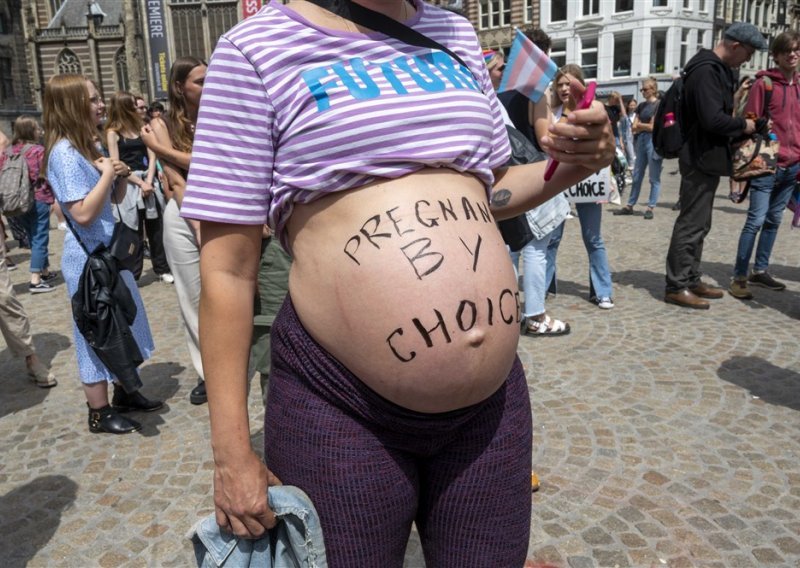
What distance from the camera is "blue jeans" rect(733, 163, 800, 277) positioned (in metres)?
5.95

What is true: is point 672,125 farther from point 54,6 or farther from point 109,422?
point 54,6

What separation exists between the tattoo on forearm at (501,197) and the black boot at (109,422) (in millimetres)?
3184

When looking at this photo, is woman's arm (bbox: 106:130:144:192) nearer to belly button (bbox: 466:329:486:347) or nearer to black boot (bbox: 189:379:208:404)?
black boot (bbox: 189:379:208:404)

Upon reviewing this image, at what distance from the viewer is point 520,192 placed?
1673 millimetres

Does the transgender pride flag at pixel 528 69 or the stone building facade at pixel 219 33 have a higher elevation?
the stone building facade at pixel 219 33

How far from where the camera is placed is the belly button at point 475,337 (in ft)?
4.29

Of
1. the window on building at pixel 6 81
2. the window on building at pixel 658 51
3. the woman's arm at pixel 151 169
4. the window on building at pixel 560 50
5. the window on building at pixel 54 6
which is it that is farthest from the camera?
the window on building at pixel 54 6

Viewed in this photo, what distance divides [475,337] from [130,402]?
3.66 m

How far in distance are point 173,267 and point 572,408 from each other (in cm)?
271

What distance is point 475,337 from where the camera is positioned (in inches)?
51.7

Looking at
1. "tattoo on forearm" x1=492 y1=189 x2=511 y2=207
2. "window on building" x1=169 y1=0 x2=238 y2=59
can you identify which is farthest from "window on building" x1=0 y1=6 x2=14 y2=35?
"tattoo on forearm" x1=492 y1=189 x2=511 y2=207

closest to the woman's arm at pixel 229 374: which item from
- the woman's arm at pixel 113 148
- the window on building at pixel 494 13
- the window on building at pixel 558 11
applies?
the woman's arm at pixel 113 148

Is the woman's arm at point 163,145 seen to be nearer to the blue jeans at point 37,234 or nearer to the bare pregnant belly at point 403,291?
the bare pregnant belly at point 403,291

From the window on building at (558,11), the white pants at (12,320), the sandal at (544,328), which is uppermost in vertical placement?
the window on building at (558,11)
